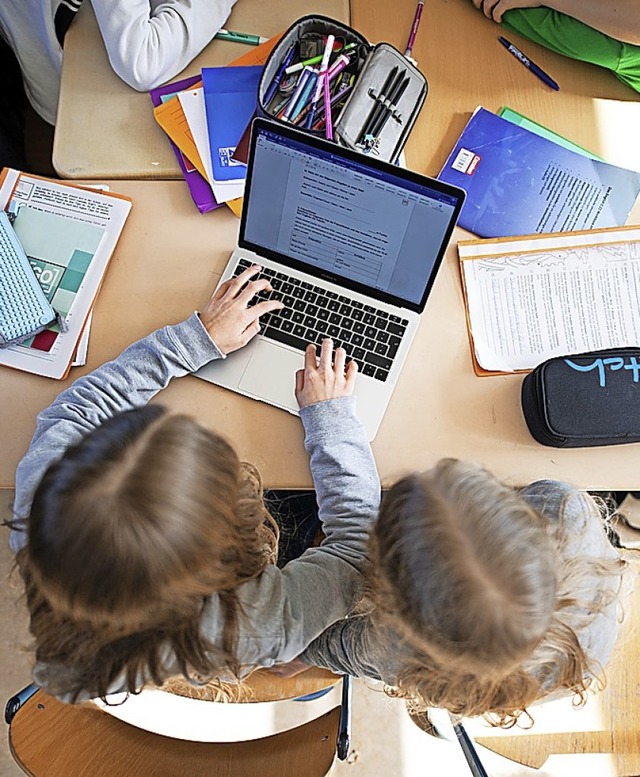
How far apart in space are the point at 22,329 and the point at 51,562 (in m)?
0.40

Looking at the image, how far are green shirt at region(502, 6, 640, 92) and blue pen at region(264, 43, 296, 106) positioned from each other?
365 mm

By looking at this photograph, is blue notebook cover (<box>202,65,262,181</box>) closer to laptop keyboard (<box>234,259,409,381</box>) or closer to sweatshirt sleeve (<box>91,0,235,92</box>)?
sweatshirt sleeve (<box>91,0,235,92</box>)

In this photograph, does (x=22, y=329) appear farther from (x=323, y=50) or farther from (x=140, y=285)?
(x=323, y=50)

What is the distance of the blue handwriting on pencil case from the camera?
96 centimetres

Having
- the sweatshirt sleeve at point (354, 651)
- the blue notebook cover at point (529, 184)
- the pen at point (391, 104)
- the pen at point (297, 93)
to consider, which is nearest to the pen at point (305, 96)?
the pen at point (297, 93)

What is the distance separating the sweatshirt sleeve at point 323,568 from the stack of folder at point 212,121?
1.19ft

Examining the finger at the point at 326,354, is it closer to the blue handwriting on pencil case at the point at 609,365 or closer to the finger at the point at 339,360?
the finger at the point at 339,360

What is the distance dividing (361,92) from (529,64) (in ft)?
1.01

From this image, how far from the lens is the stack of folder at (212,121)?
1.09 m

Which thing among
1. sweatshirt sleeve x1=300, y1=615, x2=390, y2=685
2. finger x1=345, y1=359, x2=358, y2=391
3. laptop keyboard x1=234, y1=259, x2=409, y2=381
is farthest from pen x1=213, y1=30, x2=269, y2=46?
sweatshirt sleeve x1=300, y1=615, x2=390, y2=685

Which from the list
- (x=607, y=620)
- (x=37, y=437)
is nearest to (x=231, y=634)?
(x=37, y=437)

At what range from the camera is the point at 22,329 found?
1.00 m

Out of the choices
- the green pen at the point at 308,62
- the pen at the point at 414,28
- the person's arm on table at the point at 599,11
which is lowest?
the green pen at the point at 308,62

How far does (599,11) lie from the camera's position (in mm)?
1144
